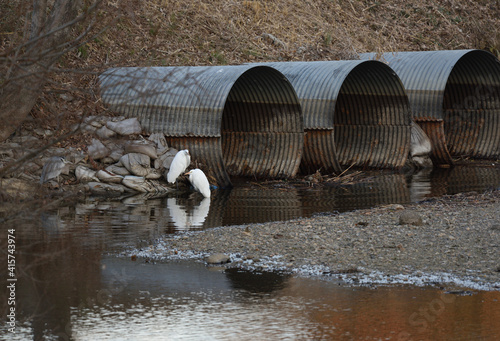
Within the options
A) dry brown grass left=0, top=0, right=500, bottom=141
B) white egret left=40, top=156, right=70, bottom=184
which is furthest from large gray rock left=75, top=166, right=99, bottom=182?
dry brown grass left=0, top=0, right=500, bottom=141

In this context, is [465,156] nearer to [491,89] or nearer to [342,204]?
[491,89]

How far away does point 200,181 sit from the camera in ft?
46.8

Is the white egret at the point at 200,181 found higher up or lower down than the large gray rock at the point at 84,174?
lower down

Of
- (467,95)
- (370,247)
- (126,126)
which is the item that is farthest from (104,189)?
(467,95)

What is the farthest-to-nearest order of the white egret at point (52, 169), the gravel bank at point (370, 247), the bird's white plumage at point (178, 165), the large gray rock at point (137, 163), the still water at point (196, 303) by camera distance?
the large gray rock at point (137, 163)
the bird's white plumage at point (178, 165)
the white egret at point (52, 169)
the gravel bank at point (370, 247)
the still water at point (196, 303)

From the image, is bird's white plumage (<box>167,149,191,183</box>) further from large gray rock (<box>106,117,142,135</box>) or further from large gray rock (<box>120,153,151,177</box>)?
large gray rock (<box>106,117,142,135</box>)

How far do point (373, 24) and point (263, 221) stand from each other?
20438 millimetres

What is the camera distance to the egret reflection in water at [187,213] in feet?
37.2

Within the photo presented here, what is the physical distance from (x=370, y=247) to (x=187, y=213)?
4.35 m

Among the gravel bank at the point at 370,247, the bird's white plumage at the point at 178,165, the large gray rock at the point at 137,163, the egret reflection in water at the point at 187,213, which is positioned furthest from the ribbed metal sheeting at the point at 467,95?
the gravel bank at the point at 370,247

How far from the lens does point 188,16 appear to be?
2520cm

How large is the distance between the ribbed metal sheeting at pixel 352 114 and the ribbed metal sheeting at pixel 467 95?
0.90 meters

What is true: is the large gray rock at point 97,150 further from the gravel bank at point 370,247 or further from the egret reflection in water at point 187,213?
the gravel bank at point 370,247

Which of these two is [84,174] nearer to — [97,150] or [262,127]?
[97,150]
